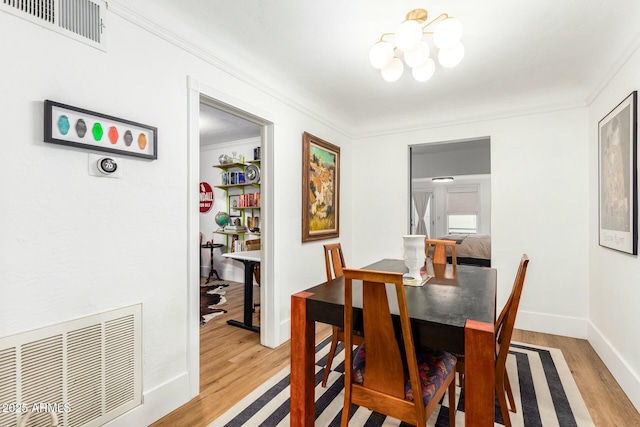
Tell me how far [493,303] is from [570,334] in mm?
2263

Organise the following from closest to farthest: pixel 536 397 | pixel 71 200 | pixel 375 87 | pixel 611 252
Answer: pixel 71 200 < pixel 536 397 < pixel 611 252 < pixel 375 87

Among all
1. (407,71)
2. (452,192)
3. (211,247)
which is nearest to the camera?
(407,71)

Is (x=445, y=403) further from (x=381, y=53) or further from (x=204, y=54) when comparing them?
(x=204, y=54)

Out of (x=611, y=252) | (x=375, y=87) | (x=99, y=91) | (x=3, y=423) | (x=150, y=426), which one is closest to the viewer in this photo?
(x=3, y=423)

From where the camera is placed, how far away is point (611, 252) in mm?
2381

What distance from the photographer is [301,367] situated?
1.56 metres

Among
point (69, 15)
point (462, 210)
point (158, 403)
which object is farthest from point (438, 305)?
point (462, 210)

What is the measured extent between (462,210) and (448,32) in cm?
802

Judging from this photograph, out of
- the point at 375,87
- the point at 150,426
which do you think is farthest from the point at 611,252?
the point at 150,426

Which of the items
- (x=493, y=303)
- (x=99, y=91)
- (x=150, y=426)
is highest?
(x=99, y=91)

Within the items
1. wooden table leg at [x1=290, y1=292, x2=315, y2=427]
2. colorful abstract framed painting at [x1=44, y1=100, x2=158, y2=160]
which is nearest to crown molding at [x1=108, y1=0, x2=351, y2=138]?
colorful abstract framed painting at [x1=44, y1=100, x2=158, y2=160]

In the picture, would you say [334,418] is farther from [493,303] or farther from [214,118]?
[214,118]

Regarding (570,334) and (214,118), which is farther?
(214,118)

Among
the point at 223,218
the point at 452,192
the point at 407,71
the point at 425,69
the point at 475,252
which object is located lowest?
the point at 475,252
